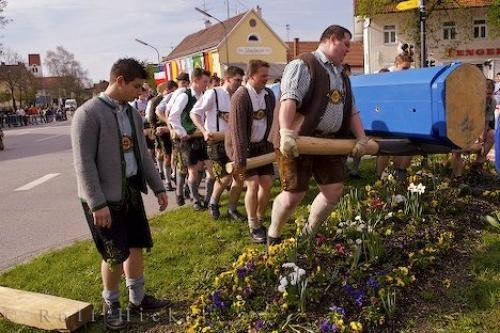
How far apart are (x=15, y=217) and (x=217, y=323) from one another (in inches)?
199

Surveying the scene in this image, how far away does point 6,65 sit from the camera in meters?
58.4

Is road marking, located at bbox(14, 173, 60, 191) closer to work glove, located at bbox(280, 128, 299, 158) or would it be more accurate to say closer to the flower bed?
the flower bed

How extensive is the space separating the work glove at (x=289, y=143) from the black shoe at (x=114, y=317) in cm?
159

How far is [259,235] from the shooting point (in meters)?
5.09

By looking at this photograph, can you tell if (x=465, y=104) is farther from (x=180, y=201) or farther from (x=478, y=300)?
(x=180, y=201)

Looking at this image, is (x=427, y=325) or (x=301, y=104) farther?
(x=301, y=104)

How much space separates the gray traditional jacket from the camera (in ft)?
10.6

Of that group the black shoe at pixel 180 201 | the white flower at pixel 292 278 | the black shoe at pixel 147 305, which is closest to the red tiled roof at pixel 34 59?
the black shoe at pixel 180 201

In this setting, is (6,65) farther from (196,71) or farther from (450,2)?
(196,71)

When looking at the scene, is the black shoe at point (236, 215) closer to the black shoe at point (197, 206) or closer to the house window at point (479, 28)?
the black shoe at point (197, 206)

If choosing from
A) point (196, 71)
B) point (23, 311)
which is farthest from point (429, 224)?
point (196, 71)

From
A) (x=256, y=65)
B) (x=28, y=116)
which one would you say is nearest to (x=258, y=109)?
(x=256, y=65)

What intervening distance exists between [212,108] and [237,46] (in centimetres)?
4659

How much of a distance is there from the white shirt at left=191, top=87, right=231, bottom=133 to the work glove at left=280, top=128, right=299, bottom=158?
8.12 feet
